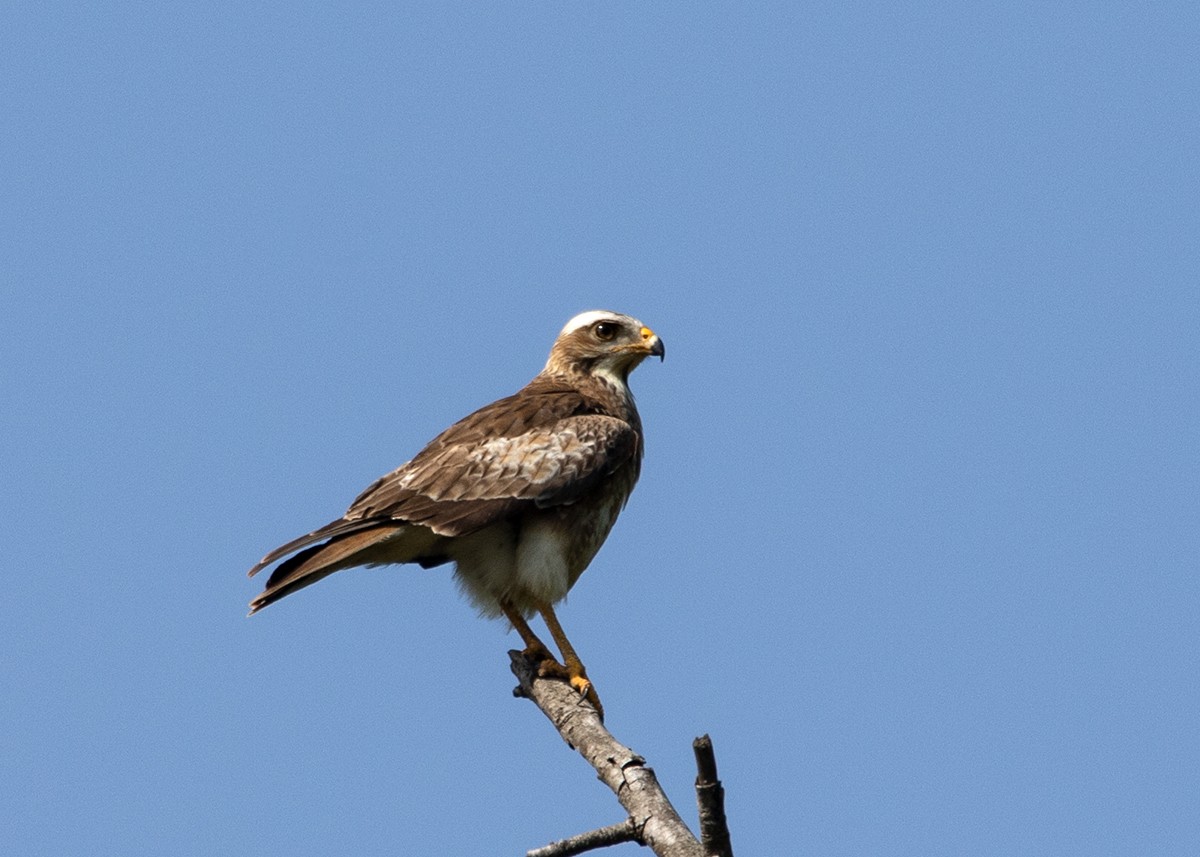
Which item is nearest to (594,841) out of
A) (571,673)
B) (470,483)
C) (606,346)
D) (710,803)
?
(710,803)

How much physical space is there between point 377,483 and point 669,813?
3.83 metres

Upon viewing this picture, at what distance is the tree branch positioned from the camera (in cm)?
646

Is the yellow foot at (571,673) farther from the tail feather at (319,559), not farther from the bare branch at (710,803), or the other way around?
the bare branch at (710,803)

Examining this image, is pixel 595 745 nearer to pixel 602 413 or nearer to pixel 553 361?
pixel 602 413

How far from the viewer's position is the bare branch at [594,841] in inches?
252

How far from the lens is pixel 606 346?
11.3 m

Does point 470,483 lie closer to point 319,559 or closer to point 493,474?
point 493,474

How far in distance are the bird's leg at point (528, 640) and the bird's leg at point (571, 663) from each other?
0.21ft

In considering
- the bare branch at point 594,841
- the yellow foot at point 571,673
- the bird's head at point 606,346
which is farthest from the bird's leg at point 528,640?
the bare branch at point 594,841

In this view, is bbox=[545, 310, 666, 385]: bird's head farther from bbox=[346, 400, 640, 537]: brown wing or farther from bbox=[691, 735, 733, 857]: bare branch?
bbox=[691, 735, 733, 857]: bare branch

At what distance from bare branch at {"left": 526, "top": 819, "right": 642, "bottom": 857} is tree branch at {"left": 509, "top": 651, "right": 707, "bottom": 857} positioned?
34 mm

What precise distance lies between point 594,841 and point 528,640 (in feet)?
11.0

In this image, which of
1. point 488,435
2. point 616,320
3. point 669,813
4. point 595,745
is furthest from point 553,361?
point 669,813

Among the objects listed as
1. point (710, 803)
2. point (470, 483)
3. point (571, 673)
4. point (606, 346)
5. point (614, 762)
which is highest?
point (606, 346)
